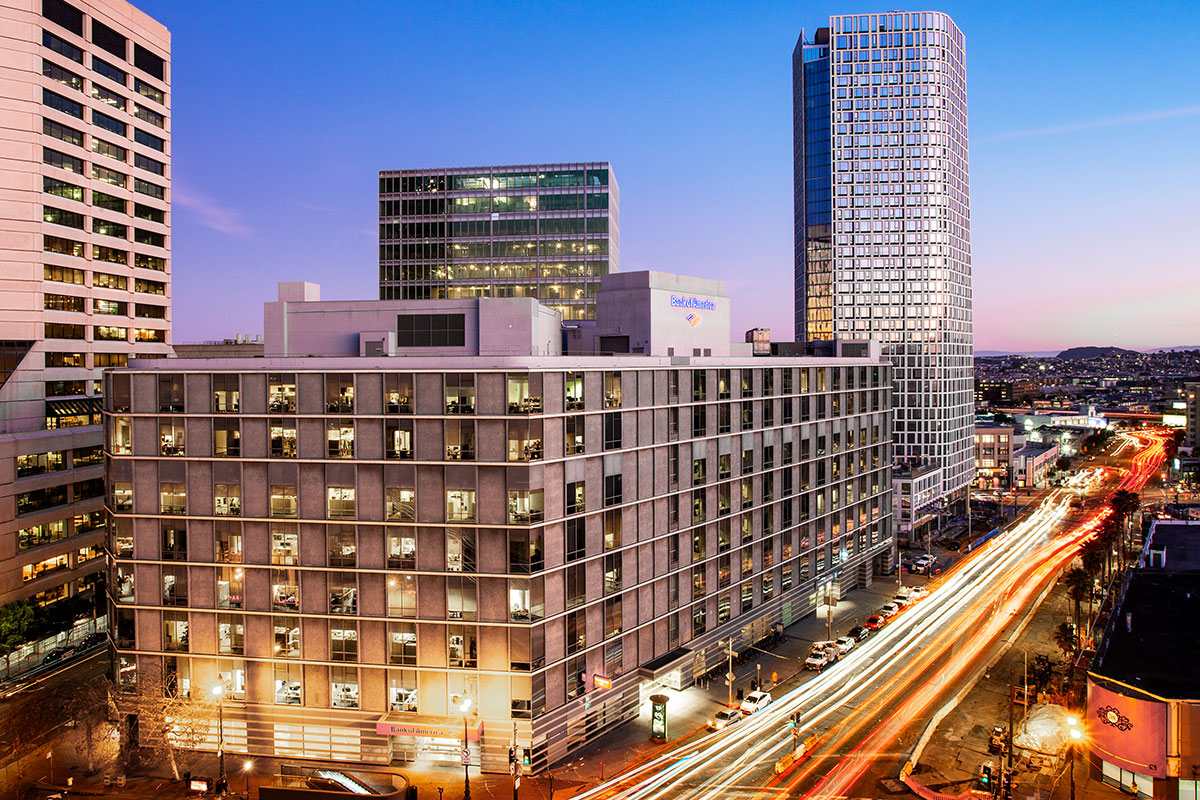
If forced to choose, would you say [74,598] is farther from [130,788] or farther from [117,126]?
[117,126]

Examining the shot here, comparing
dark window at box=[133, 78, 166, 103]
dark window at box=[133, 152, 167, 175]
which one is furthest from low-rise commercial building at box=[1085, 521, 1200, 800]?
dark window at box=[133, 78, 166, 103]

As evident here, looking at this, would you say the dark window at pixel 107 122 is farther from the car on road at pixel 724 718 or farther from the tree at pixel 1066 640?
the tree at pixel 1066 640

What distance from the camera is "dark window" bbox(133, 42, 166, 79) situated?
302ft

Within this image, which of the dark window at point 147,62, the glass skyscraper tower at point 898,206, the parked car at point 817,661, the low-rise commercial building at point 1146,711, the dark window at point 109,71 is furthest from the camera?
the glass skyscraper tower at point 898,206

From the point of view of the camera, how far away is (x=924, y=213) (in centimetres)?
14088

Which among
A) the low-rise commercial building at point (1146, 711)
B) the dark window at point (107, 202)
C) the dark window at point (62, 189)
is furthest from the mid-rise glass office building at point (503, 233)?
the low-rise commercial building at point (1146, 711)

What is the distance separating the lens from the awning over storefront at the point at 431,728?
162 ft


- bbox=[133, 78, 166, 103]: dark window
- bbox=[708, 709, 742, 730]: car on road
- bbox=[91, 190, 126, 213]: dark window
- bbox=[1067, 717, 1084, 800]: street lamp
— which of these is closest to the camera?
bbox=[1067, 717, 1084, 800]: street lamp

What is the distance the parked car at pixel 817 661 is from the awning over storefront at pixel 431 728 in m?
31.4

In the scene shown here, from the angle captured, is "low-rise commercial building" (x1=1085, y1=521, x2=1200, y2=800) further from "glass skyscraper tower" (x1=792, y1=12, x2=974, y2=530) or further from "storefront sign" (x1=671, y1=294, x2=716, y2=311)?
"glass skyscraper tower" (x1=792, y1=12, x2=974, y2=530)

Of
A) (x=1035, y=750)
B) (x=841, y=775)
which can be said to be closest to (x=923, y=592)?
(x=1035, y=750)

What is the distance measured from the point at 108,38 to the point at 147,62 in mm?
6189

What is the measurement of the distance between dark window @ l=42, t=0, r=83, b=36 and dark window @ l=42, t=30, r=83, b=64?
164 centimetres

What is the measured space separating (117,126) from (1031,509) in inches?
6182
